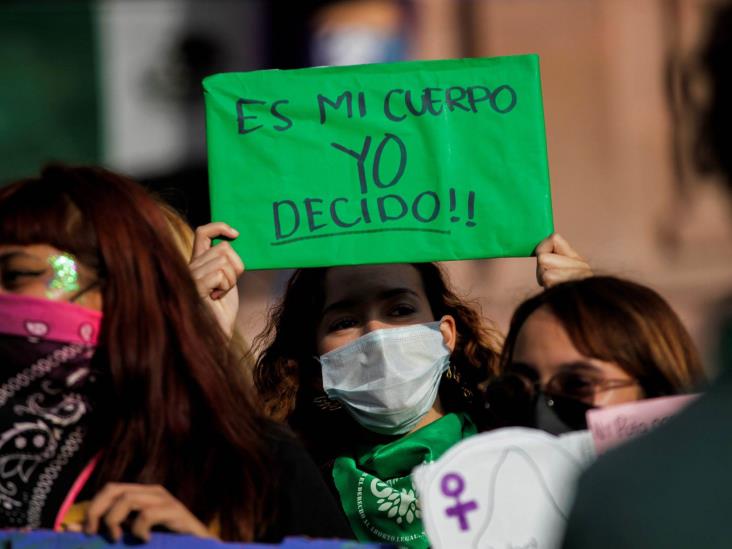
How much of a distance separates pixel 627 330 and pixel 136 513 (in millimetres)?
970

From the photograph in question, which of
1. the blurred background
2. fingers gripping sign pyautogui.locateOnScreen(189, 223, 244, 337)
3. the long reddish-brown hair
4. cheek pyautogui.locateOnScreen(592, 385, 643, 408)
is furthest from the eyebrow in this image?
the blurred background

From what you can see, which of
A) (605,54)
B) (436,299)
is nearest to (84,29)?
(605,54)

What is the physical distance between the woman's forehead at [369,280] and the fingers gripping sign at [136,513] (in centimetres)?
117

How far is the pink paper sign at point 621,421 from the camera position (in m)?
2.64

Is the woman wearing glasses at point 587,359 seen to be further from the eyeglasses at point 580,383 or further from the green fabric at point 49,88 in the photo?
the green fabric at point 49,88

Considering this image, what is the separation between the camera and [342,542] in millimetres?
2557

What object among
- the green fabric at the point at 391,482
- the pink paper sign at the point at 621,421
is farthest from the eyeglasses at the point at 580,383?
the green fabric at the point at 391,482

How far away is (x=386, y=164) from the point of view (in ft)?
11.5

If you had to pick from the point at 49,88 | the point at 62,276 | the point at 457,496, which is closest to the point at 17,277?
the point at 62,276

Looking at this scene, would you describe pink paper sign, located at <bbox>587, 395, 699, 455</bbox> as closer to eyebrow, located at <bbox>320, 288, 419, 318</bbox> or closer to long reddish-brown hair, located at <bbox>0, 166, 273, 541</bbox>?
long reddish-brown hair, located at <bbox>0, 166, 273, 541</bbox>

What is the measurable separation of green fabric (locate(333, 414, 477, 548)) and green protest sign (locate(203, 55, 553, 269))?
1.34 ft

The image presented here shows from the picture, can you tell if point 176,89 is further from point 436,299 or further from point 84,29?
point 436,299

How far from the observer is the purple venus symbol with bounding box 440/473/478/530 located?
254 centimetres

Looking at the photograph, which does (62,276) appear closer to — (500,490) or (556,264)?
→ (500,490)
